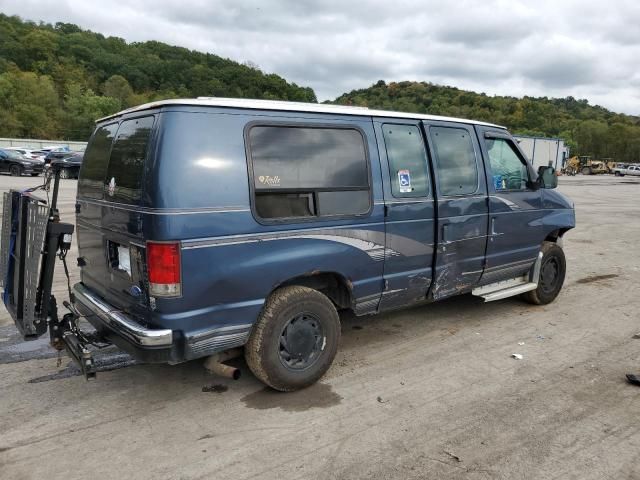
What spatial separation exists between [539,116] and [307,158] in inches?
4273

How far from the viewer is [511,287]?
5.79 metres

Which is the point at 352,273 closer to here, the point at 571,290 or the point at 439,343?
the point at 439,343

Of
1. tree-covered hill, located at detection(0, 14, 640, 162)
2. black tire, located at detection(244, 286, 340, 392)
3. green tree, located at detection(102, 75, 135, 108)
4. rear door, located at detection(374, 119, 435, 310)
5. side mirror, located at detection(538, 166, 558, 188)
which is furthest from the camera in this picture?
green tree, located at detection(102, 75, 135, 108)

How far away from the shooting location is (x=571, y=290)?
706 centimetres

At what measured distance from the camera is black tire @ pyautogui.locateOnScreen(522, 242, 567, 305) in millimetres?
6102

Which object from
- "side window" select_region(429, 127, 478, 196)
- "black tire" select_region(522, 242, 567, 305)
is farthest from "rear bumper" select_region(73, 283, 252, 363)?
"black tire" select_region(522, 242, 567, 305)

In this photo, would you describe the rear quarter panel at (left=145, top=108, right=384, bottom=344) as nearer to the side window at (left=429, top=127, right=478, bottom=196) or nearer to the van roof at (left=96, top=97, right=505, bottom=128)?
the van roof at (left=96, top=97, right=505, bottom=128)

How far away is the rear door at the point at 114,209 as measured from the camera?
3.31 metres

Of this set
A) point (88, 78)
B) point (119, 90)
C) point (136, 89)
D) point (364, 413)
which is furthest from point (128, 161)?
point (88, 78)

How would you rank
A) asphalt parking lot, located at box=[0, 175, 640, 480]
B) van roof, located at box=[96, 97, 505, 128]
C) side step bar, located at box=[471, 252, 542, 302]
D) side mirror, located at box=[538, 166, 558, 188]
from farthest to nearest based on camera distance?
1. side mirror, located at box=[538, 166, 558, 188]
2. side step bar, located at box=[471, 252, 542, 302]
3. van roof, located at box=[96, 97, 505, 128]
4. asphalt parking lot, located at box=[0, 175, 640, 480]

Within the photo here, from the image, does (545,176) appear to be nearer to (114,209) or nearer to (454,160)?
(454,160)

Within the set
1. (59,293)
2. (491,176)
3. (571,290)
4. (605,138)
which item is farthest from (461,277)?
(605,138)

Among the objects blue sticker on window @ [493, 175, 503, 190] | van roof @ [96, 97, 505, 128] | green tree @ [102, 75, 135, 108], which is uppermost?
green tree @ [102, 75, 135, 108]

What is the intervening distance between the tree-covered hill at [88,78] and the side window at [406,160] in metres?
70.8
